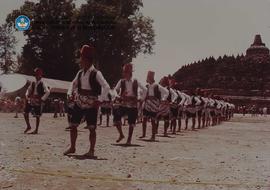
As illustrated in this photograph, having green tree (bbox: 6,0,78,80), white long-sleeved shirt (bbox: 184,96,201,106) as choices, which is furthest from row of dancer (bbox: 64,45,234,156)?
green tree (bbox: 6,0,78,80)

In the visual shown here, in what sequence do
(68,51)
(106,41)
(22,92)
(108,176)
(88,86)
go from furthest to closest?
(68,51) → (106,41) → (22,92) → (88,86) → (108,176)

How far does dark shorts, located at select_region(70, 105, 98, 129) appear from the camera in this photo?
26.5ft

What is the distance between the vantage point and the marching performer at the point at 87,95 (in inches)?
317

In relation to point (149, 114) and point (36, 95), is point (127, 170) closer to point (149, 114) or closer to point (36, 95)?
point (149, 114)

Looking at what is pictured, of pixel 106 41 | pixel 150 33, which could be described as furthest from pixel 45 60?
pixel 150 33

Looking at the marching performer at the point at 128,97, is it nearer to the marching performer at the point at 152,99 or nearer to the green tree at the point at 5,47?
the marching performer at the point at 152,99

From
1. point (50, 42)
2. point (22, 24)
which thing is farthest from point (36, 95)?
point (50, 42)

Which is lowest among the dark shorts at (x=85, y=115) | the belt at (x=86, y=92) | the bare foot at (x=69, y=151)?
the bare foot at (x=69, y=151)

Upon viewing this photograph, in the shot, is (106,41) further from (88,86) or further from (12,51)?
(88,86)

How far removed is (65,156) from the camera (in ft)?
25.1

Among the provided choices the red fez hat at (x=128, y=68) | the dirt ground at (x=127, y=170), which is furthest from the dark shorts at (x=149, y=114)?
the dirt ground at (x=127, y=170)

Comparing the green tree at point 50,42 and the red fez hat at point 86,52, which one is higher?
the green tree at point 50,42

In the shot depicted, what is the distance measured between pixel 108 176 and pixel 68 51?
46952 millimetres

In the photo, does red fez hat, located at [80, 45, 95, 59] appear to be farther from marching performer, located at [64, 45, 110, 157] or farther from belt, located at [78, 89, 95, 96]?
belt, located at [78, 89, 95, 96]
